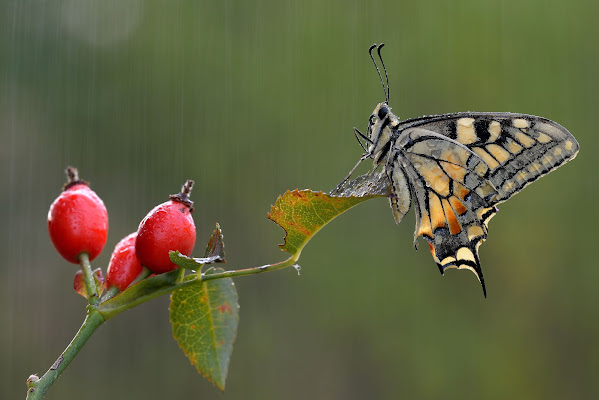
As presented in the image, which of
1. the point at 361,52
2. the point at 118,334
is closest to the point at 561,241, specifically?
the point at 361,52

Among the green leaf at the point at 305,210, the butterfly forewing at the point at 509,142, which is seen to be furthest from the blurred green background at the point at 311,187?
the green leaf at the point at 305,210

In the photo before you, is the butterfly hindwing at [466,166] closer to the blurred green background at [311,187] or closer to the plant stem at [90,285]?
the plant stem at [90,285]

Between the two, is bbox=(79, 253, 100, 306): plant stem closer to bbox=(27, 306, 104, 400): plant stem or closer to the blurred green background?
bbox=(27, 306, 104, 400): plant stem

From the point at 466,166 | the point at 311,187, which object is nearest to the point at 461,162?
the point at 466,166

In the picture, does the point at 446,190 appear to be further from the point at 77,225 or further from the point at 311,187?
the point at 311,187

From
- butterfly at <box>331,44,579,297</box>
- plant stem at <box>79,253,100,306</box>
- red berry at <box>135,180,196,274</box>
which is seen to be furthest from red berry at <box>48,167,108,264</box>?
butterfly at <box>331,44,579,297</box>

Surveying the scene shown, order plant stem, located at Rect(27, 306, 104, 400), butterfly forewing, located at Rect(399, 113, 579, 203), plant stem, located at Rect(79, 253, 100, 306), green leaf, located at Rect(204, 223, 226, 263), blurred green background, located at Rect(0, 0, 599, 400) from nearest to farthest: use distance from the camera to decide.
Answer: plant stem, located at Rect(27, 306, 104, 400)
plant stem, located at Rect(79, 253, 100, 306)
green leaf, located at Rect(204, 223, 226, 263)
butterfly forewing, located at Rect(399, 113, 579, 203)
blurred green background, located at Rect(0, 0, 599, 400)
